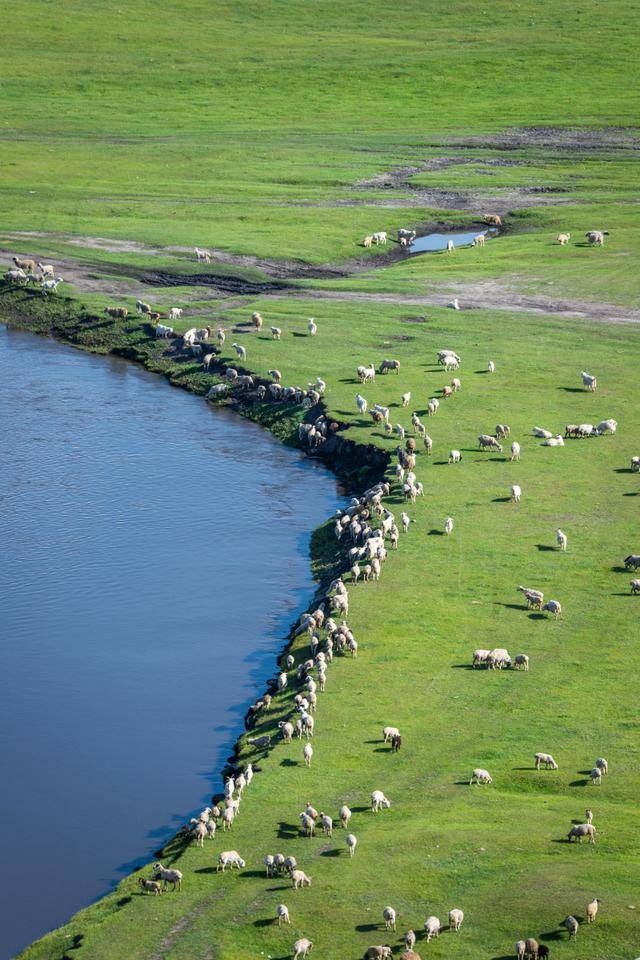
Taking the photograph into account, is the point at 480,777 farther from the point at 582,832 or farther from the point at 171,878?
the point at 171,878

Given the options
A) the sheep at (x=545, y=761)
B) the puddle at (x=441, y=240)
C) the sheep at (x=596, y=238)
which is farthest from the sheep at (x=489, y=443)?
the puddle at (x=441, y=240)

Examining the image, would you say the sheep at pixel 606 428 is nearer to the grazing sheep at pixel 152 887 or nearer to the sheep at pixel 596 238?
the sheep at pixel 596 238

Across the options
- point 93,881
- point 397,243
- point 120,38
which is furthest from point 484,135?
point 93,881

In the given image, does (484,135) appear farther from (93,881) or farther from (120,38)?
(93,881)

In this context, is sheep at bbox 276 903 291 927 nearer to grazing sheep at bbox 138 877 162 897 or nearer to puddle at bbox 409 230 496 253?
grazing sheep at bbox 138 877 162 897

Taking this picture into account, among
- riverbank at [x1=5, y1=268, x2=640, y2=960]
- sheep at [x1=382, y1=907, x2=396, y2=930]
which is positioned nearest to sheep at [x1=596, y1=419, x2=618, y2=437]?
riverbank at [x1=5, y1=268, x2=640, y2=960]

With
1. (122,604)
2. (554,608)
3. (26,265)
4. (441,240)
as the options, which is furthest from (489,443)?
(441,240)
